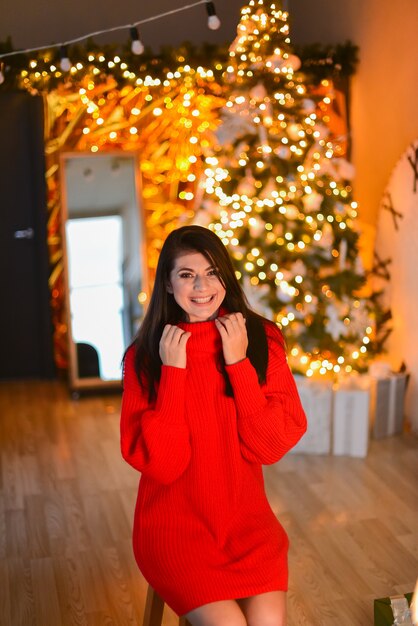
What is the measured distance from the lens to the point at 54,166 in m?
4.92

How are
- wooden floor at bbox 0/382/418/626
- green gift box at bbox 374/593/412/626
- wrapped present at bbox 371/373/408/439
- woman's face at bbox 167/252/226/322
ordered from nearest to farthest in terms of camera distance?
woman's face at bbox 167/252/226/322, green gift box at bbox 374/593/412/626, wooden floor at bbox 0/382/418/626, wrapped present at bbox 371/373/408/439

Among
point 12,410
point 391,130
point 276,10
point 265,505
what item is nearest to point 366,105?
point 391,130

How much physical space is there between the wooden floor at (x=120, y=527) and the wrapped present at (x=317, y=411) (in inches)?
3.2

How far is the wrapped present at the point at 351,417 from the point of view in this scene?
3.86m

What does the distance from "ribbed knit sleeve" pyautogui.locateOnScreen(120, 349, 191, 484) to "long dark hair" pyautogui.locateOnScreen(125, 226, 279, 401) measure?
9 centimetres

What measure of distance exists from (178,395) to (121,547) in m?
1.30

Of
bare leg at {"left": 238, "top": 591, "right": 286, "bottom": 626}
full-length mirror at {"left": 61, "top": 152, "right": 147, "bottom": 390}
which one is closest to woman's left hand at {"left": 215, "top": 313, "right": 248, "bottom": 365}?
bare leg at {"left": 238, "top": 591, "right": 286, "bottom": 626}

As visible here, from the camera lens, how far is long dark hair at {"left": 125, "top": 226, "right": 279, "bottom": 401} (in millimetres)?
2109

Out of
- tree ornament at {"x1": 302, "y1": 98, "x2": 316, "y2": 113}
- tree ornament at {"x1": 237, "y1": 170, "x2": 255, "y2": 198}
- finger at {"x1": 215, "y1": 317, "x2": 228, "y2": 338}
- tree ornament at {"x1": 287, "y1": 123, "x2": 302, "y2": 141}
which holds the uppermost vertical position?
tree ornament at {"x1": 302, "y1": 98, "x2": 316, "y2": 113}

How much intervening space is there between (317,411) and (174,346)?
6.40ft

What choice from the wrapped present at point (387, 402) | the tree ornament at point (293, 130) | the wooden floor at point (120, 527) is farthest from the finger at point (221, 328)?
the wrapped present at point (387, 402)

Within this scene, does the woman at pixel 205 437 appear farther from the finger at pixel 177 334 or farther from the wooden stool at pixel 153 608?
the wooden stool at pixel 153 608

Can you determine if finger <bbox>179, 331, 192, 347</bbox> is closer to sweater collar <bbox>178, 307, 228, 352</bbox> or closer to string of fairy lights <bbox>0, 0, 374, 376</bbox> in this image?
sweater collar <bbox>178, 307, 228, 352</bbox>

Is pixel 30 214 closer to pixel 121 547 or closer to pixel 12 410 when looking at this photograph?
pixel 12 410
